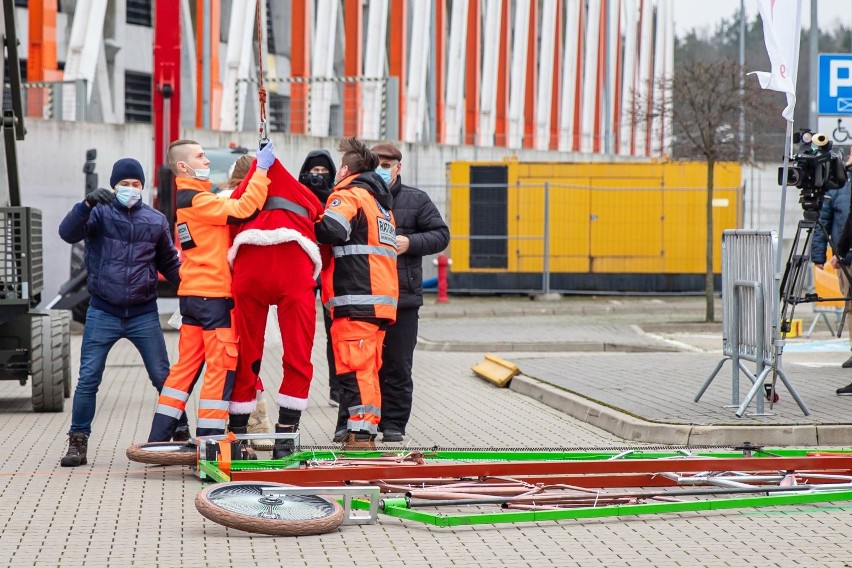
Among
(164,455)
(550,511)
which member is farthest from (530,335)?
(550,511)

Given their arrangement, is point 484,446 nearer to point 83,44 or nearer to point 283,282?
point 283,282

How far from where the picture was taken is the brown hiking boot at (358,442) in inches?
346

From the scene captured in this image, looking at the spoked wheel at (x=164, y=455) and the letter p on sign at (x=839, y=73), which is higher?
the letter p on sign at (x=839, y=73)

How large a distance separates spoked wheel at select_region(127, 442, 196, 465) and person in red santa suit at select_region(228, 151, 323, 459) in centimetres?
47

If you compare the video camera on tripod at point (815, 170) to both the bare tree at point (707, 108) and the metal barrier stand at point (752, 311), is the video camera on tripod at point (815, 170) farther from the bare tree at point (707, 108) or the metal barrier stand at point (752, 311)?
the bare tree at point (707, 108)

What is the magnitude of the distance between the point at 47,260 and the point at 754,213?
16.3 m

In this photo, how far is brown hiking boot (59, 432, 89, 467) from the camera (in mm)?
8664

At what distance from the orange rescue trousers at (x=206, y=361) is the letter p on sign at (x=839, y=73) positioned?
29.7 ft

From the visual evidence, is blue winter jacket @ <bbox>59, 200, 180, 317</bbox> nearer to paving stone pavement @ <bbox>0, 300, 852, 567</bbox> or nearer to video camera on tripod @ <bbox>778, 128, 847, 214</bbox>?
paving stone pavement @ <bbox>0, 300, 852, 567</bbox>

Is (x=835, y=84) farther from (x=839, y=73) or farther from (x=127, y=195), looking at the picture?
(x=127, y=195)

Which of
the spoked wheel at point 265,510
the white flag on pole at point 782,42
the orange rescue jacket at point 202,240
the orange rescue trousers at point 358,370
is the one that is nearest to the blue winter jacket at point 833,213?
the white flag on pole at point 782,42

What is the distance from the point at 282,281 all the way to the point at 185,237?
64cm

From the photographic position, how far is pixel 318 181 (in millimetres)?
9484

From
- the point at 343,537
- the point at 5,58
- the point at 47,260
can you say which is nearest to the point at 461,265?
the point at 47,260
